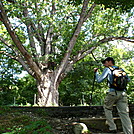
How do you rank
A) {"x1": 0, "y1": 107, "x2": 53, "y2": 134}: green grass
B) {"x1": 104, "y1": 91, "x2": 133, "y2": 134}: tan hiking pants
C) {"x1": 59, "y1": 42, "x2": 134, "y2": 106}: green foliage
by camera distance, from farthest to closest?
{"x1": 59, "y1": 42, "x2": 134, "y2": 106}: green foliage, {"x1": 104, "y1": 91, "x2": 133, "y2": 134}: tan hiking pants, {"x1": 0, "y1": 107, "x2": 53, "y2": 134}: green grass

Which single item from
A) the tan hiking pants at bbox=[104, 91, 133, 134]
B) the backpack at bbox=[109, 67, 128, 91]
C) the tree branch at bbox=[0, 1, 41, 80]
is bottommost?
the tan hiking pants at bbox=[104, 91, 133, 134]

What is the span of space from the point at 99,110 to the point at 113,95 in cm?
224

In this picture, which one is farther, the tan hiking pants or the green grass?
the tan hiking pants

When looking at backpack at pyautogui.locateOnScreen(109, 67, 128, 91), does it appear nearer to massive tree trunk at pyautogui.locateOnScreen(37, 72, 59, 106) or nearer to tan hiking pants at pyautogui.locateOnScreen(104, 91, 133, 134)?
tan hiking pants at pyautogui.locateOnScreen(104, 91, 133, 134)

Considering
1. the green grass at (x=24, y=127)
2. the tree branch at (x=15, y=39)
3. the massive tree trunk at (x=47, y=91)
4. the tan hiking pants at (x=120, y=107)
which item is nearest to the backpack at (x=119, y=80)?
the tan hiking pants at (x=120, y=107)

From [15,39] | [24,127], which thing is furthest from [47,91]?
[24,127]

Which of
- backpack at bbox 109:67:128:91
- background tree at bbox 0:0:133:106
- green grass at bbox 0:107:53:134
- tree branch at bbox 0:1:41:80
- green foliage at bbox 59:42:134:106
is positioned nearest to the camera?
green grass at bbox 0:107:53:134

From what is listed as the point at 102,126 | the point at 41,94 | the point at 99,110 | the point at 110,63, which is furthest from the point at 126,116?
the point at 41,94

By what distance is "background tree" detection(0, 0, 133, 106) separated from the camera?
848 centimetres

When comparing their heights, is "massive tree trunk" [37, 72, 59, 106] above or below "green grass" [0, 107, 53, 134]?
above

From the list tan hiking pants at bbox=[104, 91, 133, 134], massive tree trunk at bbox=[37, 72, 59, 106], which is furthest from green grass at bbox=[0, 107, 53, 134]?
massive tree trunk at bbox=[37, 72, 59, 106]

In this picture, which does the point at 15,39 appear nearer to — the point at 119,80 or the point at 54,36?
the point at 54,36

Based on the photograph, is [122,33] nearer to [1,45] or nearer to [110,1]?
[110,1]

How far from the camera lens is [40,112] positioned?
17.9ft
